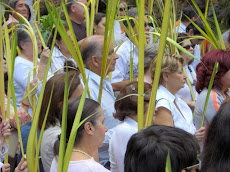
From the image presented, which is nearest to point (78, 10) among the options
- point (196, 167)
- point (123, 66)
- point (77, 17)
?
point (77, 17)

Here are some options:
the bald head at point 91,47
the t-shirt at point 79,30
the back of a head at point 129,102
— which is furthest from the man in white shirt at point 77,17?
the back of a head at point 129,102

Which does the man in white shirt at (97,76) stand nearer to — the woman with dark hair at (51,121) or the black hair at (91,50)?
the black hair at (91,50)

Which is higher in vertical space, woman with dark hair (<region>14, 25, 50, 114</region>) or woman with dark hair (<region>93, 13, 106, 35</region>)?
woman with dark hair (<region>93, 13, 106, 35</region>)

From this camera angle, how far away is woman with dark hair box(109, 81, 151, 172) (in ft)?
8.59

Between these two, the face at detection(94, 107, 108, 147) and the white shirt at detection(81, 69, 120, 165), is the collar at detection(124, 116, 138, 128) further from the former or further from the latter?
the face at detection(94, 107, 108, 147)

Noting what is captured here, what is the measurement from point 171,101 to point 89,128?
851 mm

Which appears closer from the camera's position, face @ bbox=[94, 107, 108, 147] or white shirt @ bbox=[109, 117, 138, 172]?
face @ bbox=[94, 107, 108, 147]

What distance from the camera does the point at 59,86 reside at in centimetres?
260

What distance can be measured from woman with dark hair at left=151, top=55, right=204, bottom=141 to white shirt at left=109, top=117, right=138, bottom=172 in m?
0.19

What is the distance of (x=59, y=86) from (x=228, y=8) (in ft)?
17.7

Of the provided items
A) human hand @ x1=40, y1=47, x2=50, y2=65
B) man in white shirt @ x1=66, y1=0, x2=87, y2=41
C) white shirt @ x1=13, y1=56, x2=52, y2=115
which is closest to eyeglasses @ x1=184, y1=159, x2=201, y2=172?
human hand @ x1=40, y1=47, x2=50, y2=65

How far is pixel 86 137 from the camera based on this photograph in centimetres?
216

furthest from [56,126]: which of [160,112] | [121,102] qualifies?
[160,112]

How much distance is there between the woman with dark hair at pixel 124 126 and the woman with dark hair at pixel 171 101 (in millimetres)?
144
